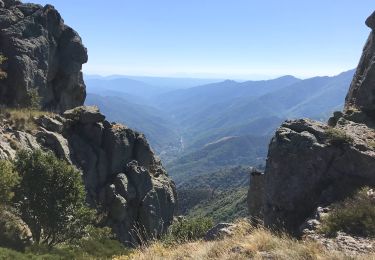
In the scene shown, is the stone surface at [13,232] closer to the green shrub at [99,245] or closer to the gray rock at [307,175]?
the green shrub at [99,245]

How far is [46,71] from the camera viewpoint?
5944cm

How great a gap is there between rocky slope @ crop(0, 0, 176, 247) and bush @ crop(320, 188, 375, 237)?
35670 mm

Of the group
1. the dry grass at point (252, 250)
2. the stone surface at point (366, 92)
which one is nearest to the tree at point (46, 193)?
the dry grass at point (252, 250)

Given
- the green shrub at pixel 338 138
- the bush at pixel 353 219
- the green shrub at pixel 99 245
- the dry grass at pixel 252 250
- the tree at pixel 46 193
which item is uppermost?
the green shrub at pixel 338 138

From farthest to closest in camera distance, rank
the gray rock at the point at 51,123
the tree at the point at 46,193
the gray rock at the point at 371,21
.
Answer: the gray rock at the point at 51,123 < the gray rock at the point at 371,21 < the tree at the point at 46,193

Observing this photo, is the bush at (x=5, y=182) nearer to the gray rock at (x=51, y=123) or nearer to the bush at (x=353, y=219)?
the bush at (x=353, y=219)

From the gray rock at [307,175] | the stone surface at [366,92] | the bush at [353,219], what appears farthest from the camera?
the stone surface at [366,92]

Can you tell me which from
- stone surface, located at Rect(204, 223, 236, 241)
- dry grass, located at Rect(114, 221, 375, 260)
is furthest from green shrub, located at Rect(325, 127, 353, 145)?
→ dry grass, located at Rect(114, 221, 375, 260)

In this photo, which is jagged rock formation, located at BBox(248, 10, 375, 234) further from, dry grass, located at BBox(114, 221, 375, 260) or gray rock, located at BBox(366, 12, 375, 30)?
gray rock, located at BBox(366, 12, 375, 30)

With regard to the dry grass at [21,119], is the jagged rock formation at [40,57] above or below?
above

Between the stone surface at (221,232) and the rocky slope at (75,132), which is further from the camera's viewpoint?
the rocky slope at (75,132)

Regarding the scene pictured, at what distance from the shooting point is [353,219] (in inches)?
490

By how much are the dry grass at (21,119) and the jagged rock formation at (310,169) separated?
33177mm

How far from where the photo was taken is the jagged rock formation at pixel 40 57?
5344 centimetres
